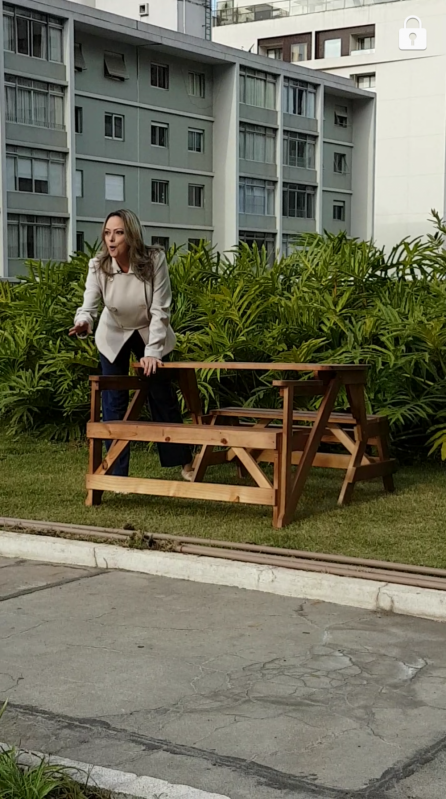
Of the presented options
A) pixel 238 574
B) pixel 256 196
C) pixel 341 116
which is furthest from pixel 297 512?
pixel 341 116

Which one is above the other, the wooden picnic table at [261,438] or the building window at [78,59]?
the building window at [78,59]

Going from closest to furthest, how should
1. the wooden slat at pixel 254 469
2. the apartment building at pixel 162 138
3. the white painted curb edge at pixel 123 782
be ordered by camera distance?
the white painted curb edge at pixel 123 782
the wooden slat at pixel 254 469
the apartment building at pixel 162 138

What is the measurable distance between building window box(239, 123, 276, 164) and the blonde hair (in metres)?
76.5

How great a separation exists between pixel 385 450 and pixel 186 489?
1837 mm

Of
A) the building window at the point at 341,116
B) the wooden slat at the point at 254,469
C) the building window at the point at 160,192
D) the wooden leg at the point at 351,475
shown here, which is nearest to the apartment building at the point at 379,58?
the building window at the point at 341,116

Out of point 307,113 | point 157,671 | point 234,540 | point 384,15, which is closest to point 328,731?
point 157,671

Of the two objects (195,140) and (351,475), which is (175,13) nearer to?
(195,140)

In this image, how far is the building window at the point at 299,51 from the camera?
326 feet

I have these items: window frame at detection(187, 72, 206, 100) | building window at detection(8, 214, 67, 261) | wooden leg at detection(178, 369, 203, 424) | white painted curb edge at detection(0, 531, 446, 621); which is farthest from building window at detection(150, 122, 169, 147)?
Answer: white painted curb edge at detection(0, 531, 446, 621)

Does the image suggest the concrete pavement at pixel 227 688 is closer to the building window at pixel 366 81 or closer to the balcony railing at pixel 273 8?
the building window at pixel 366 81

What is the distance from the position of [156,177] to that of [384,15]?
2940 cm

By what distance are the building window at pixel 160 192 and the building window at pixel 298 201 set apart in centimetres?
1259

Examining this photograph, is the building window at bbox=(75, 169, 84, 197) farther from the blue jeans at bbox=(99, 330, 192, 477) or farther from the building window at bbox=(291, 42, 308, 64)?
the blue jeans at bbox=(99, 330, 192, 477)

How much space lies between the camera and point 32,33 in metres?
68.7
